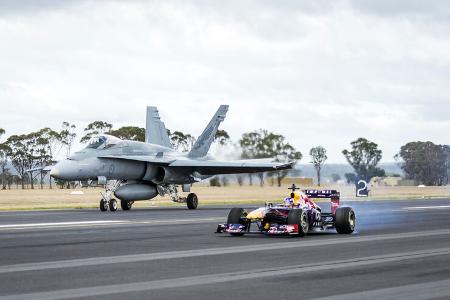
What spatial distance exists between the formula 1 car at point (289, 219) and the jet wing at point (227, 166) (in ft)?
73.7

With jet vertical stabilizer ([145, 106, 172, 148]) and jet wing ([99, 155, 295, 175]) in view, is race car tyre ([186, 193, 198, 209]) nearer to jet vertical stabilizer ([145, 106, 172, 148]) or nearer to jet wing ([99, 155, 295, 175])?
jet wing ([99, 155, 295, 175])

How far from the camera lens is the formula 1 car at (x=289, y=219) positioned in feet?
69.2

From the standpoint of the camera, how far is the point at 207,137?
173 ft

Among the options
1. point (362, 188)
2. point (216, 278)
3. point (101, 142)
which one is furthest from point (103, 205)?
point (362, 188)

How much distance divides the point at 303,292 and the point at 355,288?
32.6 inches

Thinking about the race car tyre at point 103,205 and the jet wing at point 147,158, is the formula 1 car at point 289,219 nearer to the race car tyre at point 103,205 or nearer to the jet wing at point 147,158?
the race car tyre at point 103,205

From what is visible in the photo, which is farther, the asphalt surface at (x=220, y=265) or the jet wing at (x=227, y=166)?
the jet wing at (x=227, y=166)

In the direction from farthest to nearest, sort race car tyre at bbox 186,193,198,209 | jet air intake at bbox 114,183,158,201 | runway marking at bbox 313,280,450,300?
1. race car tyre at bbox 186,193,198,209
2. jet air intake at bbox 114,183,158,201
3. runway marking at bbox 313,280,450,300

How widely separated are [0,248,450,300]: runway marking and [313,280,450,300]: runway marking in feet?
7.38

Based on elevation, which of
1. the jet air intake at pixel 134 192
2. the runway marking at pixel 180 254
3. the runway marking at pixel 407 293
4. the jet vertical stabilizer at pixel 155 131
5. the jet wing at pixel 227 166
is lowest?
the runway marking at pixel 407 293

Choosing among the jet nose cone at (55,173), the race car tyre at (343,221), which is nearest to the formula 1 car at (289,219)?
the race car tyre at (343,221)

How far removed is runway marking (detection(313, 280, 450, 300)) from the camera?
1091 cm

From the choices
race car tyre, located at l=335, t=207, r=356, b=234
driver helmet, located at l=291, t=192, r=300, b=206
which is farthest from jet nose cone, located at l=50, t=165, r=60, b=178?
race car tyre, located at l=335, t=207, r=356, b=234

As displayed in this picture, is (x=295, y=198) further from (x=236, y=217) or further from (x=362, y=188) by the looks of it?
(x=362, y=188)
